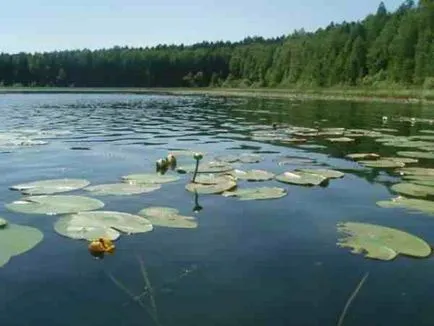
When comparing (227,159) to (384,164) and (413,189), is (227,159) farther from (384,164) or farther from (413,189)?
(413,189)

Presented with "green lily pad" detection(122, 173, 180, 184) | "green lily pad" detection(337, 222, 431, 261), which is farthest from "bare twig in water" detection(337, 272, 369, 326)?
"green lily pad" detection(122, 173, 180, 184)

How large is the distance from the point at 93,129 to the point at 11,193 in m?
12.6

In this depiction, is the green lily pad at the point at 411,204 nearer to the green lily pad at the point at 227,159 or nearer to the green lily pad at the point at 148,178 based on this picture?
the green lily pad at the point at 148,178

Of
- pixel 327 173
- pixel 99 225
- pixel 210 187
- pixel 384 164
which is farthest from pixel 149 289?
pixel 384 164

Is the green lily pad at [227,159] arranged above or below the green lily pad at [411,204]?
below

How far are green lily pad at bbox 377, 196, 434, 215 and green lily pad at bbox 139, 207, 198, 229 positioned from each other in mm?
2928

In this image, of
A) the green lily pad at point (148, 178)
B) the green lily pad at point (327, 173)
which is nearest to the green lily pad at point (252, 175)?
the green lily pad at point (327, 173)

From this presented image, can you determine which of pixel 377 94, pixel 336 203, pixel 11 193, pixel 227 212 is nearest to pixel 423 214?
pixel 336 203

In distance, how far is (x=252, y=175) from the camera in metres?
9.14

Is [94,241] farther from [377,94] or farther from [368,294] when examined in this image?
[377,94]

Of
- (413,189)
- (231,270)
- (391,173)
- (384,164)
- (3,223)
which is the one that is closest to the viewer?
(231,270)

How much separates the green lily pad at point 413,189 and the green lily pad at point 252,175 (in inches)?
83.8

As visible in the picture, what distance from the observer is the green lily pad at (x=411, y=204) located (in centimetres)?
716

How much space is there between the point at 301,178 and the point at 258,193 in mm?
1522
